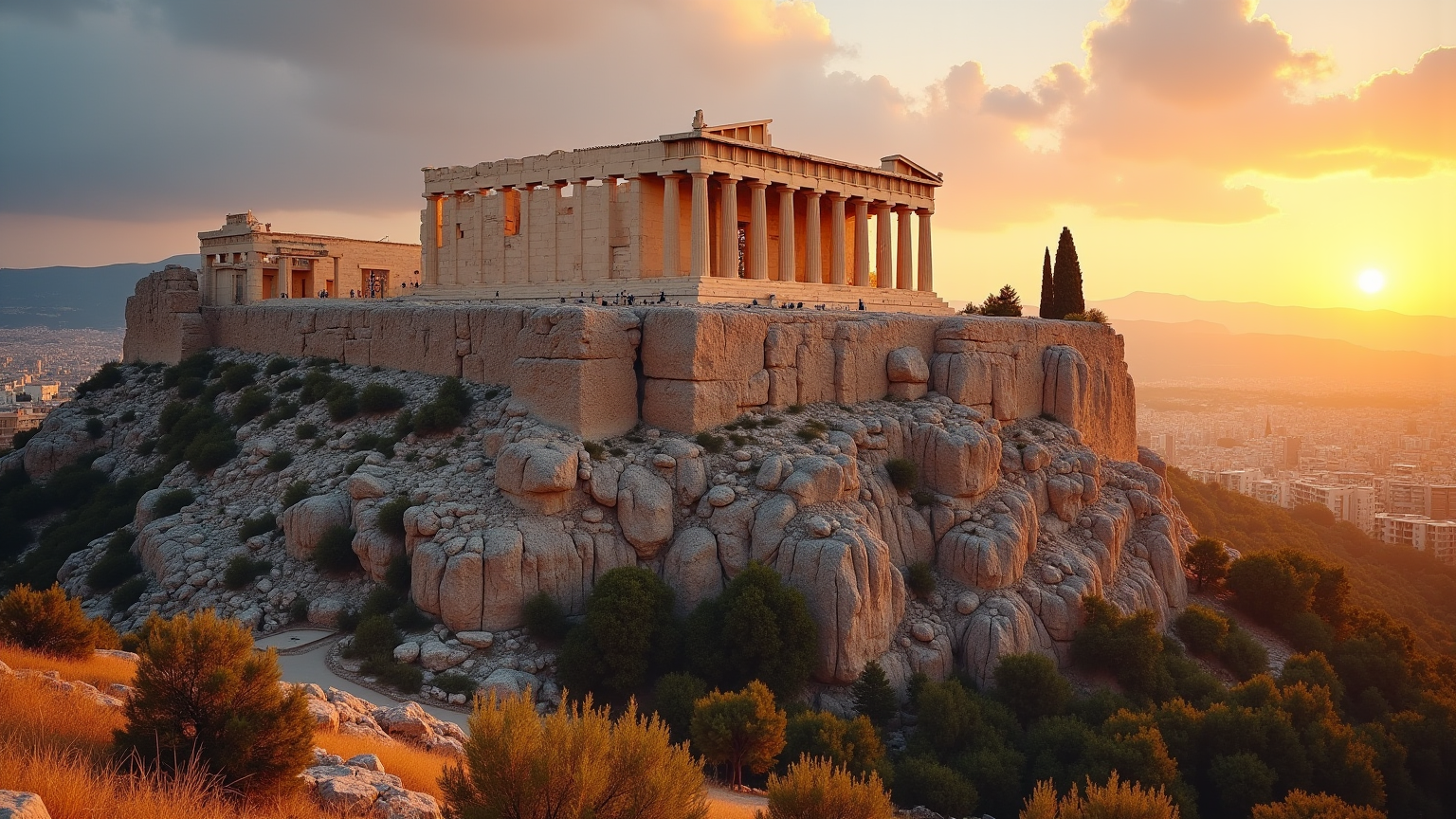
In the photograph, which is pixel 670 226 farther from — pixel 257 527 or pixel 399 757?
pixel 399 757

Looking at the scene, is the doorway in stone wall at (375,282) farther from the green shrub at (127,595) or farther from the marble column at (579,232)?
the green shrub at (127,595)

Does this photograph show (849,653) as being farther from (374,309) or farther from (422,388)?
(374,309)

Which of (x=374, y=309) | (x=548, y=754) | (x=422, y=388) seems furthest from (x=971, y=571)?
(x=374, y=309)

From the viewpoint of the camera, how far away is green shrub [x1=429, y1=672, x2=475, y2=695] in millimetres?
21875

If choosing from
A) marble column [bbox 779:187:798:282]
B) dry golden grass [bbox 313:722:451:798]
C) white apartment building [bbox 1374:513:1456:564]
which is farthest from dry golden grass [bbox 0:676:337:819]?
white apartment building [bbox 1374:513:1456:564]

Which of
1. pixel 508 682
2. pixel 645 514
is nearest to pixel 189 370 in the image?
pixel 645 514

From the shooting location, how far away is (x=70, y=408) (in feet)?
141

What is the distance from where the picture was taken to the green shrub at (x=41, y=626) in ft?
57.1

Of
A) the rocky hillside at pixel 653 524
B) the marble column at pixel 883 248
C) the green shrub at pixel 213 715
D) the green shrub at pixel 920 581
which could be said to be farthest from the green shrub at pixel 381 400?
the marble column at pixel 883 248

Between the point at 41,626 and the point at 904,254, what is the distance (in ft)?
131

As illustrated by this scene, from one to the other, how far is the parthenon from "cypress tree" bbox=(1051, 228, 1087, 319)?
6463 millimetres

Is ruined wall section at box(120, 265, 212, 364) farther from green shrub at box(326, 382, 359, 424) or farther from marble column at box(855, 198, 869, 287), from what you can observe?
marble column at box(855, 198, 869, 287)

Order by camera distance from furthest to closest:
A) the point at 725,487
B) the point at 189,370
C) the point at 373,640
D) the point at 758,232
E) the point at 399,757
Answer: the point at 189,370, the point at 758,232, the point at 725,487, the point at 373,640, the point at 399,757

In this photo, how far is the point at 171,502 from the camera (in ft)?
102
